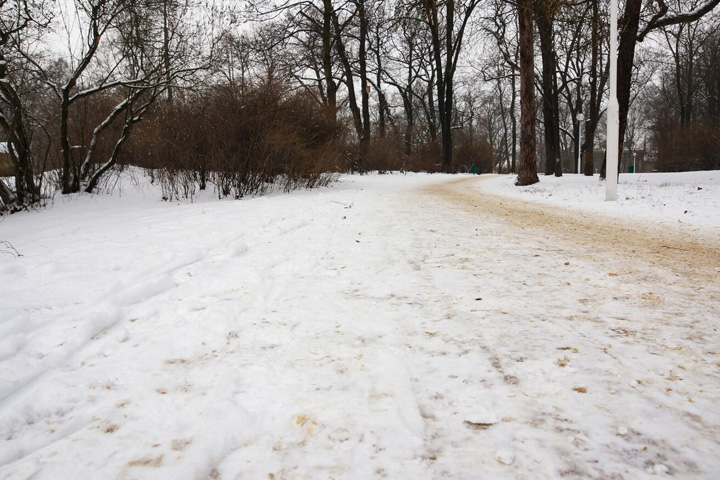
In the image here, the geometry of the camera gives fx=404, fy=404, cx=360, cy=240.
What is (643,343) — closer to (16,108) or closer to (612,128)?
(612,128)

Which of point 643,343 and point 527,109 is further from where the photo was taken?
point 527,109

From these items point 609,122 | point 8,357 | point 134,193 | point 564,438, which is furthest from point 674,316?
point 134,193

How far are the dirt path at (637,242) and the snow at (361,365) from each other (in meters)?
0.06

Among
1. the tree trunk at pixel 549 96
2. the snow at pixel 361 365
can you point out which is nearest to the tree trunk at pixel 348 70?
the tree trunk at pixel 549 96

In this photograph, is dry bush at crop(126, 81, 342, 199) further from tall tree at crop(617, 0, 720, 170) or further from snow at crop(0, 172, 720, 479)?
tall tree at crop(617, 0, 720, 170)

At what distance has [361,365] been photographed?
184cm

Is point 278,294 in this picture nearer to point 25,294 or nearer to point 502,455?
point 25,294

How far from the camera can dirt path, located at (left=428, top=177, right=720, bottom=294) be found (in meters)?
3.26

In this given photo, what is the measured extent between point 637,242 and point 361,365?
3.97 m

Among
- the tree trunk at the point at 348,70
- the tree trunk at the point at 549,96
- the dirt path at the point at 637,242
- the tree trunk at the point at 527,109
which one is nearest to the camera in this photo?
the dirt path at the point at 637,242

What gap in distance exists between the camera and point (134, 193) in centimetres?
1092

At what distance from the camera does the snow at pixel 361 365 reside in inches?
51.1

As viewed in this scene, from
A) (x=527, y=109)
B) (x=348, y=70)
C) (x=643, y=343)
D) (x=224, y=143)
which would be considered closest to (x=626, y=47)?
(x=527, y=109)

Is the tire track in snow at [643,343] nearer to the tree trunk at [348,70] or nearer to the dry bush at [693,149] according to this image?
the tree trunk at [348,70]
